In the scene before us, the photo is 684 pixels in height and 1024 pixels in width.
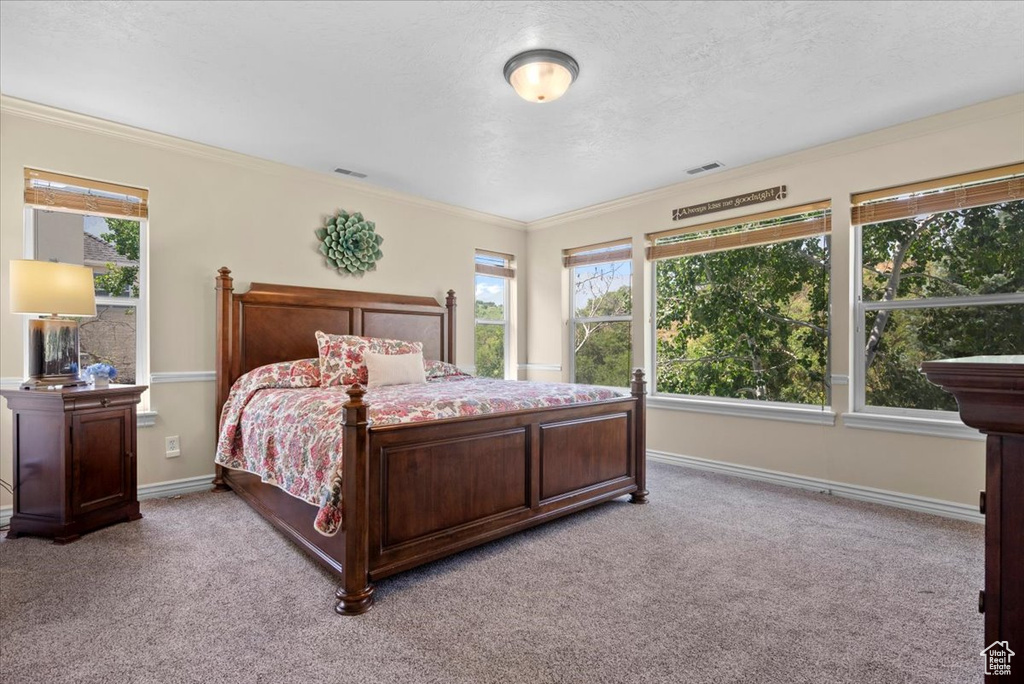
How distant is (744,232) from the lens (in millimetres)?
4004

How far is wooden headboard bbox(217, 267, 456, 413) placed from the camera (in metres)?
3.56

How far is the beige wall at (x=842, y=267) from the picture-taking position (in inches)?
116

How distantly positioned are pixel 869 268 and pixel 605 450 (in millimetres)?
2219

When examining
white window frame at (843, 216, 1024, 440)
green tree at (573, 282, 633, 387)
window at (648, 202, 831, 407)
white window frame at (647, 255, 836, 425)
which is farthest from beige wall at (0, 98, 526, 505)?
white window frame at (843, 216, 1024, 440)

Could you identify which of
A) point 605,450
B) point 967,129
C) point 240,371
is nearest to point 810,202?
point 967,129

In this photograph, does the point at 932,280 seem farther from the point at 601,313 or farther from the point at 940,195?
the point at 601,313

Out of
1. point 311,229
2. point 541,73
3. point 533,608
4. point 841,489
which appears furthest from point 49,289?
point 841,489

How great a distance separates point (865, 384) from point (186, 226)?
15.7 feet

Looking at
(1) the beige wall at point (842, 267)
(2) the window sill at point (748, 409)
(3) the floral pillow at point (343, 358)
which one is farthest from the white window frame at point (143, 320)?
(2) the window sill at point (748, 409)

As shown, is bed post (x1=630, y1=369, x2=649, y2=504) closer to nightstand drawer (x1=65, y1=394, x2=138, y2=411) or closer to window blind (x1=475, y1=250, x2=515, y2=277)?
window blind (x1=475, y1=250, x2=515, y2=277)

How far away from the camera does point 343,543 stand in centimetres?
204

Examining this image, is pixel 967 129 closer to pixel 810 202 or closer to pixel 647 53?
pixel 810 202

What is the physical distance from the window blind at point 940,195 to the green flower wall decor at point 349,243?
12.0 feet

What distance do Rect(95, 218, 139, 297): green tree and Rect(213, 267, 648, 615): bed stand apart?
505 mm
